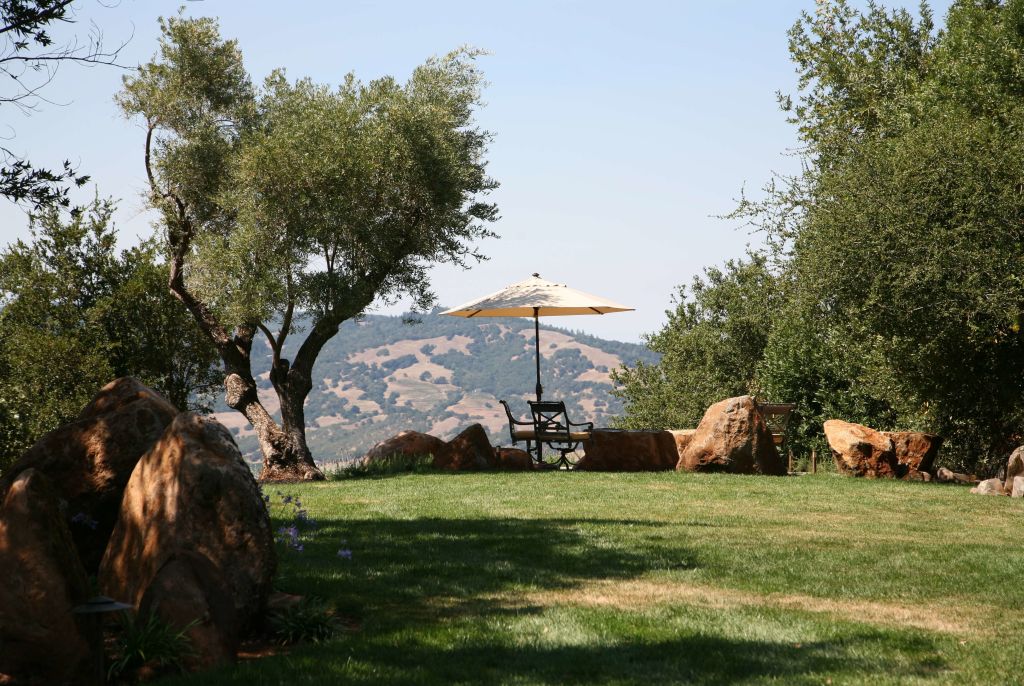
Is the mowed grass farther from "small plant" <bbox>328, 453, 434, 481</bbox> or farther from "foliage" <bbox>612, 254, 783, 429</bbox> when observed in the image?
"foliage" <bbox>612, 254, 783, 429</bbox>

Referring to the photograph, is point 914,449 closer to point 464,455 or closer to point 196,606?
point 464,455

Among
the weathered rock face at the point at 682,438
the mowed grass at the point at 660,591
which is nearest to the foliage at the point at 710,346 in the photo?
the weathered rock face at the point at 682,438

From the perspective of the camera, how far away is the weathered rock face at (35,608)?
16.5 feet

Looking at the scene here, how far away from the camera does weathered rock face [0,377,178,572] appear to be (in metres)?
7.04

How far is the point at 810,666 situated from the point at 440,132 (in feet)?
50.0

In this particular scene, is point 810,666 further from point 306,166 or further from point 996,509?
point 306,166

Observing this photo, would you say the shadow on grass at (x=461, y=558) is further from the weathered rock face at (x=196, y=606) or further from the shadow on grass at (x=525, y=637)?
the weathered rock face at (x=196, y=606)

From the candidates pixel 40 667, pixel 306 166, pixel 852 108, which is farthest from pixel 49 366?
pixel 852 108

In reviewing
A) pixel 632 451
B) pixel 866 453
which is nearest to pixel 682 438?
pixel 632 451

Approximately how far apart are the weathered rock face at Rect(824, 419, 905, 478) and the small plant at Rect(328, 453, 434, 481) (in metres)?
7.56

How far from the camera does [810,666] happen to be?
209 inches

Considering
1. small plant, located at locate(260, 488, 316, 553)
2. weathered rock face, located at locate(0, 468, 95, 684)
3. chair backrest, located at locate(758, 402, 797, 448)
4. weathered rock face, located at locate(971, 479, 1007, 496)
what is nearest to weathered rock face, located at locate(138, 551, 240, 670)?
weathered rock face, located at locate(0, 468, 95, 684)

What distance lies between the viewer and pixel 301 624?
19.7ft

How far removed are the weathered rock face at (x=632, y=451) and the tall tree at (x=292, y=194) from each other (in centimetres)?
509
